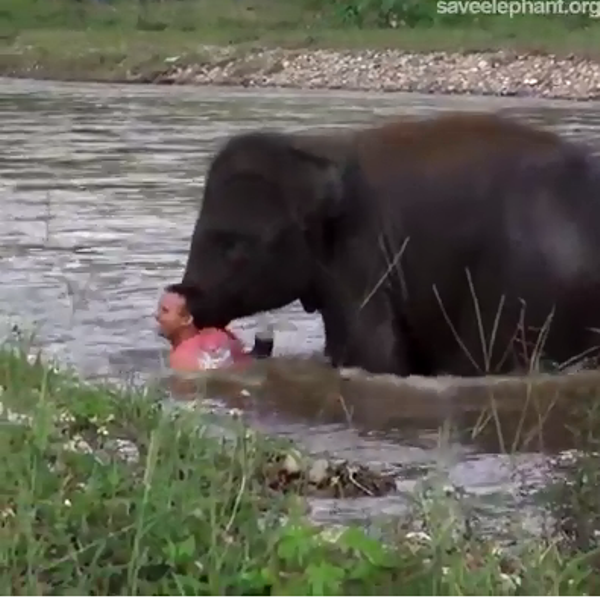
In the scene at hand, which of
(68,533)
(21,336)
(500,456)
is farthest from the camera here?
(21,336)

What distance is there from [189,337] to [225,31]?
30.0 meters

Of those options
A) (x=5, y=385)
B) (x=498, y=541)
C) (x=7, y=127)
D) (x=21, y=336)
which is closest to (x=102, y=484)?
(x=498, y=541)

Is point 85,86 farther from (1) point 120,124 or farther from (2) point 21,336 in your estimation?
(2) point 21,336

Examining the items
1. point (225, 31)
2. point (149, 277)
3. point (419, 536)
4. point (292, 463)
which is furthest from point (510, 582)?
point (225, 31)

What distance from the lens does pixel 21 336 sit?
6742 mm

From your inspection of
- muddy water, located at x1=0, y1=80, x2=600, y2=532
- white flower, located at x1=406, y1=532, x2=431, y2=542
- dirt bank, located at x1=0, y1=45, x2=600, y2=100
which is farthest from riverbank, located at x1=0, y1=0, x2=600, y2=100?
white flower, located at x1=406, y1=532, x2=431, y2=542

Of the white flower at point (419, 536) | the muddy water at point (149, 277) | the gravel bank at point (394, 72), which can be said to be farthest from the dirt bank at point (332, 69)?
the white flower at point (419, 536)

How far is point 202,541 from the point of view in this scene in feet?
13.3

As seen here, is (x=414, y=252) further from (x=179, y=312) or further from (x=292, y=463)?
(x=292, y=463)

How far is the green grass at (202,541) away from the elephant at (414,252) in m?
2.16

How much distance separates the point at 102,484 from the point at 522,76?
26.4 metres

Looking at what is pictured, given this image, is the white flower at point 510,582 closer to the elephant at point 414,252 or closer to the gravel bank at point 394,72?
the elephant at point 414,252

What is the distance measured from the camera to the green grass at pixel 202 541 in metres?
3.86

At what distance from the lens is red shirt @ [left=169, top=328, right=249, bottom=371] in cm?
692
